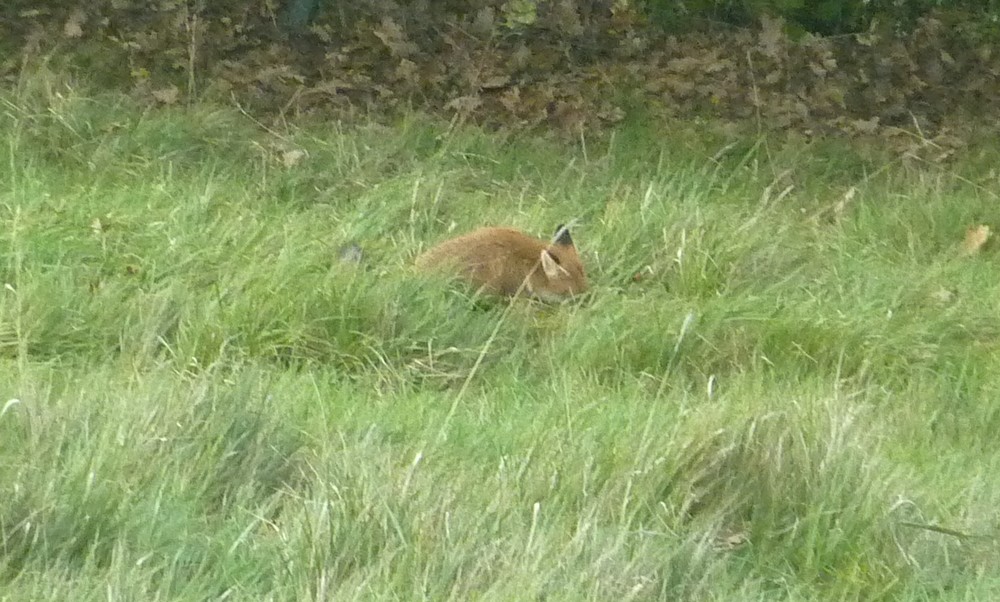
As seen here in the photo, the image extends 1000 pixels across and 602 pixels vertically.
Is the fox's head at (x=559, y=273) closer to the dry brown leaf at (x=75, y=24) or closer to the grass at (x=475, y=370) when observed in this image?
the grass at (x=475, y=370)

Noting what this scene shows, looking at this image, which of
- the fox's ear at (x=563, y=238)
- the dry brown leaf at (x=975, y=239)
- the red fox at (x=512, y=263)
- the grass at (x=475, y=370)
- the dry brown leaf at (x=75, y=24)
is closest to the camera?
the grass at (x=475, y=370)

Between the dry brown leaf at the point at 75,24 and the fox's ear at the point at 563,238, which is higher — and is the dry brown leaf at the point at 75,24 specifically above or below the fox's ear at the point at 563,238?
below

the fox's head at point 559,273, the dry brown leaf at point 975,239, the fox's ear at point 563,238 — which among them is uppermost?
the fox's ear at point 563,238

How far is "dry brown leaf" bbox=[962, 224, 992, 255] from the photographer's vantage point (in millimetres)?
6090

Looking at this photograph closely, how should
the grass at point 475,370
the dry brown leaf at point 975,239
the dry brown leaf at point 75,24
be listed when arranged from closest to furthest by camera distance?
1. the grass at point 475,370
2. the dry brown leaf at point 975,239
3. the dry brown leaf at point 75,24

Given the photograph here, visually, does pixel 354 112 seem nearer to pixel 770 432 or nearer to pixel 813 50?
pixel 813 50

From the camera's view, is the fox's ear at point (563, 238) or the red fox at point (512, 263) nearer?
the red fox at point (512, 263)

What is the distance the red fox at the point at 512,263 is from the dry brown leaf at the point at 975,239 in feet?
6.24

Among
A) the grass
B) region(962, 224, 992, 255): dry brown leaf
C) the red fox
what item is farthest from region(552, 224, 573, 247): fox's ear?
region(962, 224, 992, 255): dry brown leaf

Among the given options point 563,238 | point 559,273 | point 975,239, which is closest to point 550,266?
point 559,273

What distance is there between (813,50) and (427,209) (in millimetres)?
3326

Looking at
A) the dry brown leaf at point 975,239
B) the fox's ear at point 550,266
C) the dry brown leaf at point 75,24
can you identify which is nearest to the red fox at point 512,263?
the fox's ear at point 550,266

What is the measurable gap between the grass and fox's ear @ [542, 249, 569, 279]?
0.41 ft

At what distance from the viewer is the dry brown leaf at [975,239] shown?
609 cm
